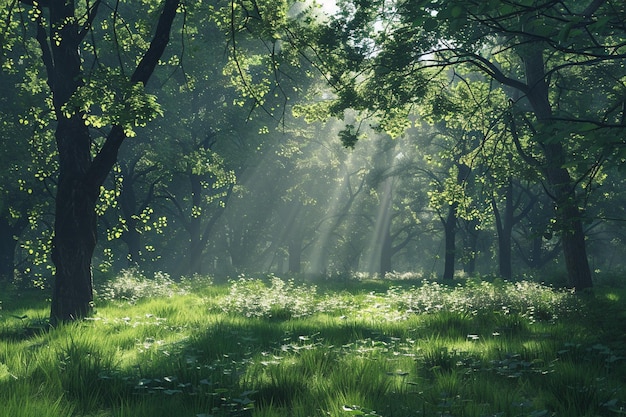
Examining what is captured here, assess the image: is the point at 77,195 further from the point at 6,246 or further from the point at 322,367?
the point at 6,246

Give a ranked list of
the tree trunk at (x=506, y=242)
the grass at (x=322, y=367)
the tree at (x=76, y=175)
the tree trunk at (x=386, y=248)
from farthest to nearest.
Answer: the tree trunk at (x=386, y=248) → the tree trunk at (x=506, y=242) → the tree at (x=76, y=175) → the grass at (x=322, y=367)

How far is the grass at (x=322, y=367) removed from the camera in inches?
162

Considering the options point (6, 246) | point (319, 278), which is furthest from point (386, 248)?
point (6, 246)

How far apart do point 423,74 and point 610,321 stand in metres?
9.09

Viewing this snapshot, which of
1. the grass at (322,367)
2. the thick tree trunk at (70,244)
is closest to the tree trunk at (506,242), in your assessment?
the grass at (322,367)

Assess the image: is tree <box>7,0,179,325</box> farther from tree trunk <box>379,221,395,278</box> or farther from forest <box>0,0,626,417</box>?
tree trunk <box>379,221,395,278</box>

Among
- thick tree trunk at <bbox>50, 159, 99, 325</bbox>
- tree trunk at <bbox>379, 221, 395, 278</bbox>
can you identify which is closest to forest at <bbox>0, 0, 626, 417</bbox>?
thick tree trunk at <bbox>50, 159, 99, 325</bbox>

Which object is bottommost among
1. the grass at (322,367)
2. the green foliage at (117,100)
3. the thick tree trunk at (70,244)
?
the grass at (322,367)

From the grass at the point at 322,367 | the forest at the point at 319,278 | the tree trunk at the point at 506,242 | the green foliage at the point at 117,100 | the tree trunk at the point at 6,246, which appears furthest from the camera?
the tree trunk at the point at 506,242

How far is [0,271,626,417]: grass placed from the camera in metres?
4.12

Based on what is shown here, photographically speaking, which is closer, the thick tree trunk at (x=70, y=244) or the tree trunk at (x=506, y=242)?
the thick tree trunk at (x=70, y=244)

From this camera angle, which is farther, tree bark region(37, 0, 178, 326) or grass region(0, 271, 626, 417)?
tree bark region(37, 0, 178, 326)

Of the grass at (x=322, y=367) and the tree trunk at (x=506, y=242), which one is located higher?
the tree trunk at (x=506, y=242)

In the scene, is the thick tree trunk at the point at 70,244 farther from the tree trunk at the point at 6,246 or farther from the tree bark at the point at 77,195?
the tree trunk at the point at 6,246
